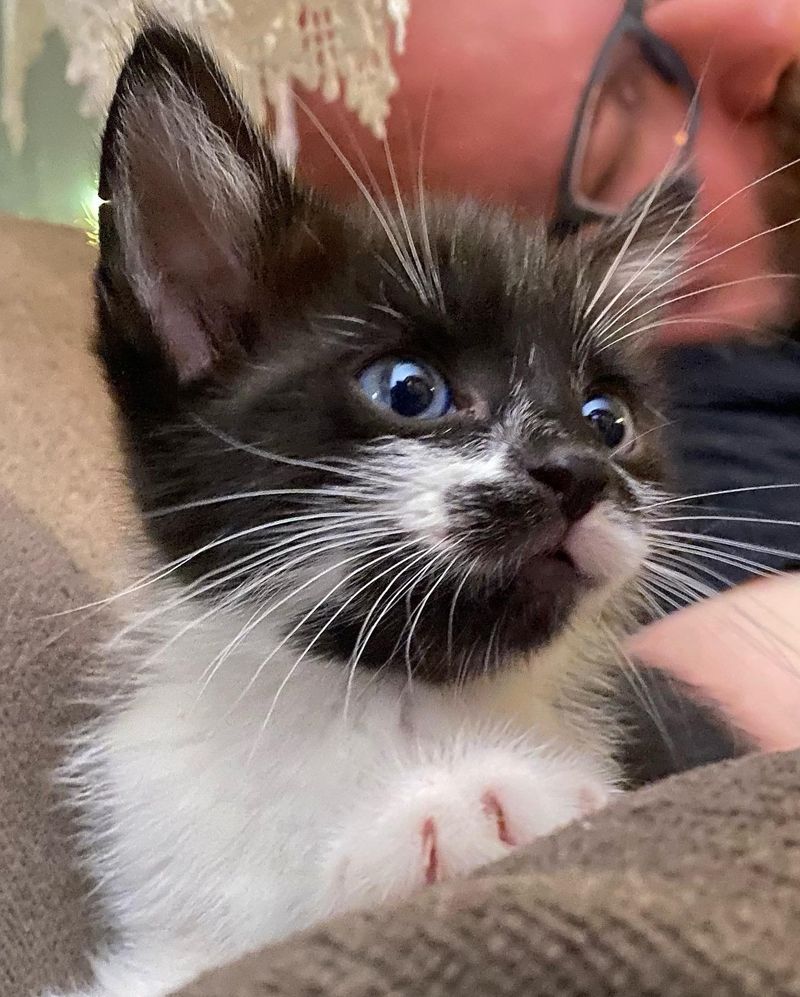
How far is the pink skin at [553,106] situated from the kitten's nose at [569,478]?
727mm

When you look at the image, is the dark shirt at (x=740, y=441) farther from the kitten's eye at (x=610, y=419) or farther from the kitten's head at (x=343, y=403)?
the kitten's head at (x=343, y=403)

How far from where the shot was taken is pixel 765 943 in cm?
34

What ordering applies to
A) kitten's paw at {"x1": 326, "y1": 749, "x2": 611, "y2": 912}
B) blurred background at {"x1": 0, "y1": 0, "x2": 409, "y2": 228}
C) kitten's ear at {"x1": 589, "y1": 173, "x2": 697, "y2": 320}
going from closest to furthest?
kitten's paw at {"x1": 326, "y1": 749, "x2": 611, "y2": 912}
kitten's ear at {"x1": 589, "y1": 173, "x2": 697, "y2": 320}
blurred background at {"x1": 0, "y1": 0, "x2": 409, "y2": 228}

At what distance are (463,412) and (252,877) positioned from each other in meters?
0.32

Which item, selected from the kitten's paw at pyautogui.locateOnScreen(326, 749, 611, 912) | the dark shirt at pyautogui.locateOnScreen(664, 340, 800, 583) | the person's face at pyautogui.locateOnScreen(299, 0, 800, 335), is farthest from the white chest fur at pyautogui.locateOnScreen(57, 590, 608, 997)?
the person's face at pyautogui.locateOnScreen(299, 0, 800, 335)

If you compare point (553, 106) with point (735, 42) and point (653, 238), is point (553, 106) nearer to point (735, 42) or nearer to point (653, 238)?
point (735, 42)

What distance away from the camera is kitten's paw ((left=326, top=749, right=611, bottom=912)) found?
0.53 metres

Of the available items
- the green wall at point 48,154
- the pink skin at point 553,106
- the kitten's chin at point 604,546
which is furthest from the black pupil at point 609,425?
the green wall at point 48,154

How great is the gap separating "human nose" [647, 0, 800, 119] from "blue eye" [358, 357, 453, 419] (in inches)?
35.1

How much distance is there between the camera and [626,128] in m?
1.39

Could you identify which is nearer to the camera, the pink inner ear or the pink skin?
the pink inner ear

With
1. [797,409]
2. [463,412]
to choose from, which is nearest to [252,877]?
[463,412]

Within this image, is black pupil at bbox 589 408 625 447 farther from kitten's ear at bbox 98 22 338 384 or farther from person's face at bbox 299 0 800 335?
person's face at bbox 299 0 800 335

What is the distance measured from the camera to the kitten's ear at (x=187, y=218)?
661 millimetres
